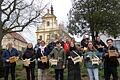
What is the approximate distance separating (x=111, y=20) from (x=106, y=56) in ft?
81.5

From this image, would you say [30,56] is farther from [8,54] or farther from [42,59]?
[8,54]

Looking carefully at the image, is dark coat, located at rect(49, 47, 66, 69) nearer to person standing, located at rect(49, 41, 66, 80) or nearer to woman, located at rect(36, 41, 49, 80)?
person standing, located at rect(49, 41, 66, 80)

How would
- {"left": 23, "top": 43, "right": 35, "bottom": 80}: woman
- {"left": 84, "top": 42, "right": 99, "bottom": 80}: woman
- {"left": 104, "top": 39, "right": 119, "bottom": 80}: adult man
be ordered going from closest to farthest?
{"left": 104, "top": 39, "right": 119, "bottom": 80}: adult man < {"left": 84, "top": 42, "right": 99, "bottom": 80}: woman < {"left": 23, "top": 43, "right": 35, "bottom": 80}: woman

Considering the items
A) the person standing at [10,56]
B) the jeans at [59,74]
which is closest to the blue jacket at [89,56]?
the jeans at [59,74]

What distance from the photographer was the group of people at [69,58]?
15.8 meters

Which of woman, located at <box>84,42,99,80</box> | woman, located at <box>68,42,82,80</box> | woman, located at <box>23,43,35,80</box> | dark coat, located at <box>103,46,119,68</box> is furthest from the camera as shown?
woman, located at <box>23,43,35,80</box>

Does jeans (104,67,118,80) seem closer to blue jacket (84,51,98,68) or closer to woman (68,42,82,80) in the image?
blue jacket (84,51,98,68)

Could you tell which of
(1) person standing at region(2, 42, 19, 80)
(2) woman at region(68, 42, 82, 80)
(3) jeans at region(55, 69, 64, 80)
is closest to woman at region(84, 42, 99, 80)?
(2) woman at region(68, 42, 82, 80)

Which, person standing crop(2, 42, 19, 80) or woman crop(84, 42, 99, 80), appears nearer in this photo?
woman crop(84, 42, 99, 80)

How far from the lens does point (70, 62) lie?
16.5 meters

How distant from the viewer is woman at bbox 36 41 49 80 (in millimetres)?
16531

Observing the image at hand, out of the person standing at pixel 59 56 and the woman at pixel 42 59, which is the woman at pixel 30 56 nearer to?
the woman at pixel 42 59

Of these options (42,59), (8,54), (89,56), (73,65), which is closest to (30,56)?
(42,59)

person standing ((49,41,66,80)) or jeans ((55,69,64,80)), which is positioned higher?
person standing ((49,41,66,80))
